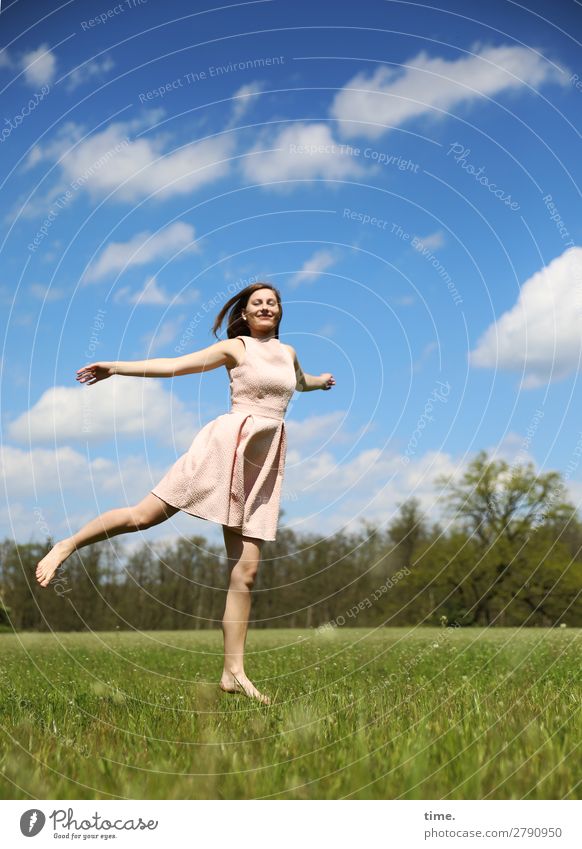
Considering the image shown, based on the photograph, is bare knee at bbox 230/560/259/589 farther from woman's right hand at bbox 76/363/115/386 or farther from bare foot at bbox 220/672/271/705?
woman's right hand at bbox 76/363/115/386

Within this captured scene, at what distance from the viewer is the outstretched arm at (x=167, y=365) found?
6172 mm

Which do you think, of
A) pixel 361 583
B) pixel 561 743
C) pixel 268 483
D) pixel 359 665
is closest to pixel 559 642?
pixel 359 665

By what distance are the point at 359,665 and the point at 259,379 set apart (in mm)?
4657

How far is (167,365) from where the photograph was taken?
6539 mm

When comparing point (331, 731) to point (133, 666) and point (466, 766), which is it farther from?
point (133, 666)

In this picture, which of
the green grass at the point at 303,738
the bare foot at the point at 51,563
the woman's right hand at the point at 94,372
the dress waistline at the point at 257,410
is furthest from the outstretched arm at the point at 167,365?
the green grass at the point at 303,738

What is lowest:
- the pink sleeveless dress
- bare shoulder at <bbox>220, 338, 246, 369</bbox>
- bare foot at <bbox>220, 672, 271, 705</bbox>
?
bare foot at <bbox>220, 672, 271, 705</bbox>

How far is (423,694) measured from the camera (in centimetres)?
660

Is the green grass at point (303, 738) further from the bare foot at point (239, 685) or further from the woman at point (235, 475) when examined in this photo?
the woman at point (235, 475)

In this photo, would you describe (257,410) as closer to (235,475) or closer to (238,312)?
(235,475)
